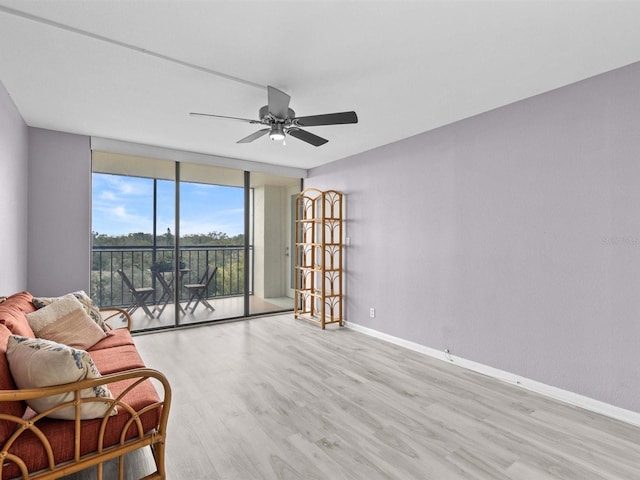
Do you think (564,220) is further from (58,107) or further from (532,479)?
(58,107)

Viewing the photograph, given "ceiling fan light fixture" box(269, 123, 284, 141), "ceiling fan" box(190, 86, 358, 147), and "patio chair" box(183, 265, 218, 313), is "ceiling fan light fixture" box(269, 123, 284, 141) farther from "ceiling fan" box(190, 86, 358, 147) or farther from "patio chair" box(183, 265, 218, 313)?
"patio chair" box(183, 265, 218, 313)

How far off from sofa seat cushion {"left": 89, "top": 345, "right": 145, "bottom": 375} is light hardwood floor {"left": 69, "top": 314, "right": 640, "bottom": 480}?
508 mm

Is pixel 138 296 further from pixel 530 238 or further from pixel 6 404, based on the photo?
pixel 530 238

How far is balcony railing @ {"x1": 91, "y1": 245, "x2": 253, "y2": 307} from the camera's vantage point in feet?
14.2

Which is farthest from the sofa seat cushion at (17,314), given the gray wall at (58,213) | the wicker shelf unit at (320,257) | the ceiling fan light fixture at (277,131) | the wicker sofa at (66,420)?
the wicker shelf unit at (320,257)

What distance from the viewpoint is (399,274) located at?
399 cm

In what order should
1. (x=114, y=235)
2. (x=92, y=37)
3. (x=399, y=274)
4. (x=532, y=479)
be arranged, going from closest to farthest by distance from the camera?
(x=532, y=479) < (x=92, y=37) < (x=399, y=274) < (x=114, y=235)

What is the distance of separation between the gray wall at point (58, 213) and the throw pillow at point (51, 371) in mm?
2705

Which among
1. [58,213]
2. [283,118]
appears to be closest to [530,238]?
[283,118]

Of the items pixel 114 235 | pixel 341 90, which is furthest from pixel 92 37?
pixel 114 235

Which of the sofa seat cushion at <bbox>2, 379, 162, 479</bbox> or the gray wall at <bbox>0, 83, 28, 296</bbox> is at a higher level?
the gray wall at <bbox>0, 83, 28, 296</bbox>

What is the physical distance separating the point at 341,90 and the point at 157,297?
3.75 meters

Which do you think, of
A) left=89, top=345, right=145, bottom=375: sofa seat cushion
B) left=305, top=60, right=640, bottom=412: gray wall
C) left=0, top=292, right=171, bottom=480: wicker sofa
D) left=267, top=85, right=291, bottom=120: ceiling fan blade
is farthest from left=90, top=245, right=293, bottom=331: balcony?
left=267, top=85, right=291, bottom=120: ceiling fan blade

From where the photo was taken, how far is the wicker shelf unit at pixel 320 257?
4.77 meters
